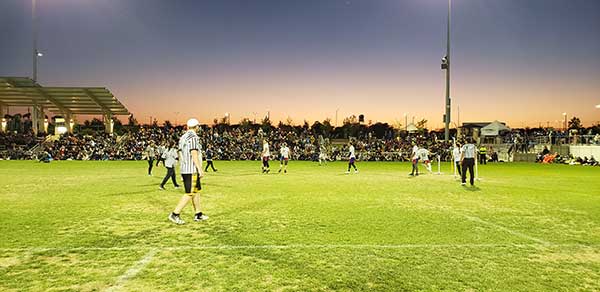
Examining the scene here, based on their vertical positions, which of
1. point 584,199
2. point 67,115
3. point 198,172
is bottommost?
point 584,199

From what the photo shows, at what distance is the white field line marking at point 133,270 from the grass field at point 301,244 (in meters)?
0.03

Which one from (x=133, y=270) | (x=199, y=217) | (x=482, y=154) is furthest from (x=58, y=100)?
(x=133, y=270)

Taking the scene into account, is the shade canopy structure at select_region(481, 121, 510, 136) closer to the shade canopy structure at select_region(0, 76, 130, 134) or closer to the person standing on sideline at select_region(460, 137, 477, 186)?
the person standing on sideline at select_region(460, 137, 477, 186)

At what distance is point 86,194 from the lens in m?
13.4

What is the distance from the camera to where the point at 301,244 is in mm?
6770

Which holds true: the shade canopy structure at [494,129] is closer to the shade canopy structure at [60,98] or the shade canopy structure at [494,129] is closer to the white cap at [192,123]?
the shade canopy structure at [60,98]

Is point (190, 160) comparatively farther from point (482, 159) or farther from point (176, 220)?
point (482, 159)

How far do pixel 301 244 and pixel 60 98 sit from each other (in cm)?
5422

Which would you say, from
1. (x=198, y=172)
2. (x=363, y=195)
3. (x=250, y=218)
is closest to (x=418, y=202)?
(x=363, y=195)

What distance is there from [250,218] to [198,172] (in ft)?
5.65

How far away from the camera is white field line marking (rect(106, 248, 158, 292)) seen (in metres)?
4.75

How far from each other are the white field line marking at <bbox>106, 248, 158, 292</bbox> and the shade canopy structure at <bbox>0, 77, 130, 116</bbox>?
46603 mm

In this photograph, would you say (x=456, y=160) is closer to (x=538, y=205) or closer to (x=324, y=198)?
(x=538, y=205)

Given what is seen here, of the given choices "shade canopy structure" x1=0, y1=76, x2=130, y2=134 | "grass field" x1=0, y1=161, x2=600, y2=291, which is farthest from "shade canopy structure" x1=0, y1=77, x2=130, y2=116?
"grass field" x1=0, y1=161, x2=600, y2=291
